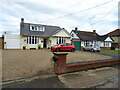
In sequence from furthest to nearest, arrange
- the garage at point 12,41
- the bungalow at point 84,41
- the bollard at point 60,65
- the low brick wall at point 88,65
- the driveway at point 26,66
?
1. the bungalow at point 84,41
2. the garage at point 12,41
3. the low brick wall at point 88,65
4. the bollard at point 60,65
5. the driveway at point 26,66

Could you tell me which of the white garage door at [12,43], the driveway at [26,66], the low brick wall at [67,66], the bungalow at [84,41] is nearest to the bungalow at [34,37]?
the white garage door at [12,43]

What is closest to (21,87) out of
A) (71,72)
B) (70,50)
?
(71,72)

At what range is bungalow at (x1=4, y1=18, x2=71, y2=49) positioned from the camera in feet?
59.1

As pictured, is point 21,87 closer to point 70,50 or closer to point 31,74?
point 31,74

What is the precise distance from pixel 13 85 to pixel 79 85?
9.39 ft

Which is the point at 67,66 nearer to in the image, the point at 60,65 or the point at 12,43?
the point at 60,65

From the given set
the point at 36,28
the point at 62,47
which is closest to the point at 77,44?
the point at 62,47

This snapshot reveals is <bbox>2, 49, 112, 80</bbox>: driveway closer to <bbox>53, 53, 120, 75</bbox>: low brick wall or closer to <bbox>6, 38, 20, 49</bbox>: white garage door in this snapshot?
<bbox>53, 53, 120, 75</bbox>: low brick wall

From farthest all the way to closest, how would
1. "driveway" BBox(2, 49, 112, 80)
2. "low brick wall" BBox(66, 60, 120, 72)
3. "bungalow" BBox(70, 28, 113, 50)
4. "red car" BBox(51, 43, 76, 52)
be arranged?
1. "bungalow" BBox(70, 28, 113, 50)
2. "red car" BBox(51, 43, 76, 52)
3. "low brick wall" BBox(66, 60, 120, 72)
4. "driveway" BBox(2, 49, 112, 80)

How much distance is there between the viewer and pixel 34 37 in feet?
61.6

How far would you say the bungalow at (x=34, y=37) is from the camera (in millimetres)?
18000

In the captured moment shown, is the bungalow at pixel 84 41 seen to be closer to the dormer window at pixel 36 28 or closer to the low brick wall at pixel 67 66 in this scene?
the dormer window at pixel 36 28

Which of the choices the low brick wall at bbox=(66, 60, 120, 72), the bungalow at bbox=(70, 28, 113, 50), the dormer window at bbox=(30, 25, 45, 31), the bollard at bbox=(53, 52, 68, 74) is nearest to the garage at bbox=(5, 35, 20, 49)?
the dormer window at bbox=(30, 25, 45, 31)

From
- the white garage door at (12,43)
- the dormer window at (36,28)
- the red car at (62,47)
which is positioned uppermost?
the dormer window at (36,28)
